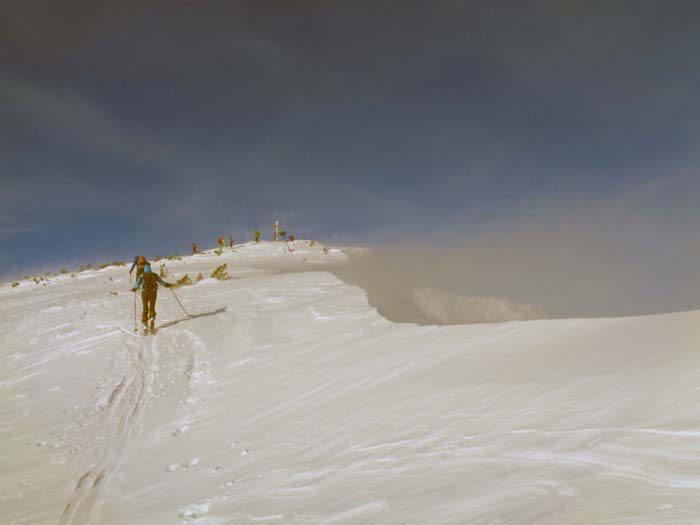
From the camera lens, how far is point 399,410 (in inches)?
109

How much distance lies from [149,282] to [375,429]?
23.4 ft

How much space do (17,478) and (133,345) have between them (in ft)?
A: 13.5

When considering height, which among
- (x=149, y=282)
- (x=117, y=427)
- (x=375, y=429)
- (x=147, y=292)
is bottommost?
(x=117, y=427)

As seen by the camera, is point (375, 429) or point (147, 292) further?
point (147, 292)

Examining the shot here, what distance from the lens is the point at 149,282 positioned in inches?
325

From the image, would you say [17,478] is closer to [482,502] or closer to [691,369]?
[482,502]

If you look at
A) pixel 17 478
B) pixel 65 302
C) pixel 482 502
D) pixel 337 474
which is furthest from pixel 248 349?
pixel 65 302

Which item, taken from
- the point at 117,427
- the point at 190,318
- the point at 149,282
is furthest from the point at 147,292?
the point at 117,427

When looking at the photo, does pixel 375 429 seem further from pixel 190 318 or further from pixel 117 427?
pixel 190 318

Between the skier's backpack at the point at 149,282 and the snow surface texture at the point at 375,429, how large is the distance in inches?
92.8

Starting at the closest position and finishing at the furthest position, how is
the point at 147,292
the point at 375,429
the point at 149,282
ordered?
the point at 375,429 < the point at 147,292 < the point at 149,282

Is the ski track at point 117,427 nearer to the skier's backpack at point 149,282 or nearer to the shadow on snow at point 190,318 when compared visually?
the shadow on snow at point 190,318

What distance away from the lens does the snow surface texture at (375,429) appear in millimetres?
1568

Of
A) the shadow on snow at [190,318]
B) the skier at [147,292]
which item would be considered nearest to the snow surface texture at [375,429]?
the skier at [147,292]
